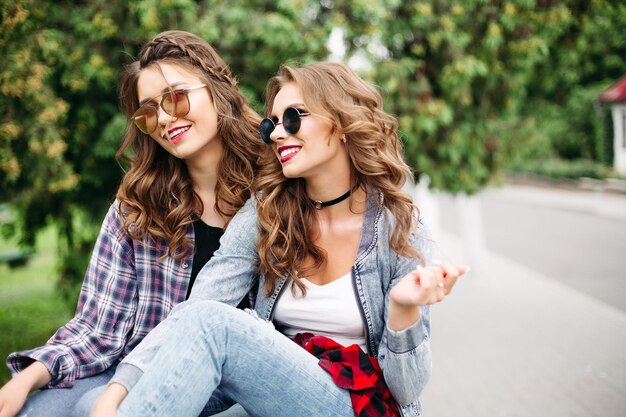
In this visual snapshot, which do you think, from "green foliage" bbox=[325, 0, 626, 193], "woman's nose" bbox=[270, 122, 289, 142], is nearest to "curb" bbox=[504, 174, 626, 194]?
"green foliage" bbox=[325, 0, 626, 193]

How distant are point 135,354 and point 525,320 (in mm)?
5477

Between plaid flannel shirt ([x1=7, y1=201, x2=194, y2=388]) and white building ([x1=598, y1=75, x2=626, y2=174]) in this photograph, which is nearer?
plaid flannel shirt ([x1=7, y1=201, x2=194, y2=388])

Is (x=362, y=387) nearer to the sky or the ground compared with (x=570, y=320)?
nearer to the sky

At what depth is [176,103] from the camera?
254 cm

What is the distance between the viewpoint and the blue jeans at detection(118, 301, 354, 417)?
1.78 metres

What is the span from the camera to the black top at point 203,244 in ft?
8.54

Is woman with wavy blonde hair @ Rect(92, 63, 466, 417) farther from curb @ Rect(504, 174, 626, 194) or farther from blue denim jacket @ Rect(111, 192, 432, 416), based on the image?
curb @ Rect(504, 174, 626, 194)

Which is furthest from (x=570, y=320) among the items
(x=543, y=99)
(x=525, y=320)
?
(x=543, y=99)

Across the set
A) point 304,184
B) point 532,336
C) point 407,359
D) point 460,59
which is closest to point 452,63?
point 460,59

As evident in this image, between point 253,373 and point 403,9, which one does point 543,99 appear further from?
point 253,373

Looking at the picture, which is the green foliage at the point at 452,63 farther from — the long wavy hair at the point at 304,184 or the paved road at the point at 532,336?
the long wavy hair at the point at 304,184

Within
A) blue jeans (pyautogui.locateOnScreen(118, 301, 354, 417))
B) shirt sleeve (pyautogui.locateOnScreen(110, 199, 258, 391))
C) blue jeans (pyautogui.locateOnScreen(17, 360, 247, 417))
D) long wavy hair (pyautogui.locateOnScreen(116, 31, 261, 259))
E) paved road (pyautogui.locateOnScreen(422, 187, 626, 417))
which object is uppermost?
long wavy hair (pyautogui.locateOnScreen(116, 31, 261, 259))

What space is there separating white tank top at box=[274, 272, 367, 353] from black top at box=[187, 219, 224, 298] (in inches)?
17.8

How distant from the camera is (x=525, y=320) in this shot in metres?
6.47
